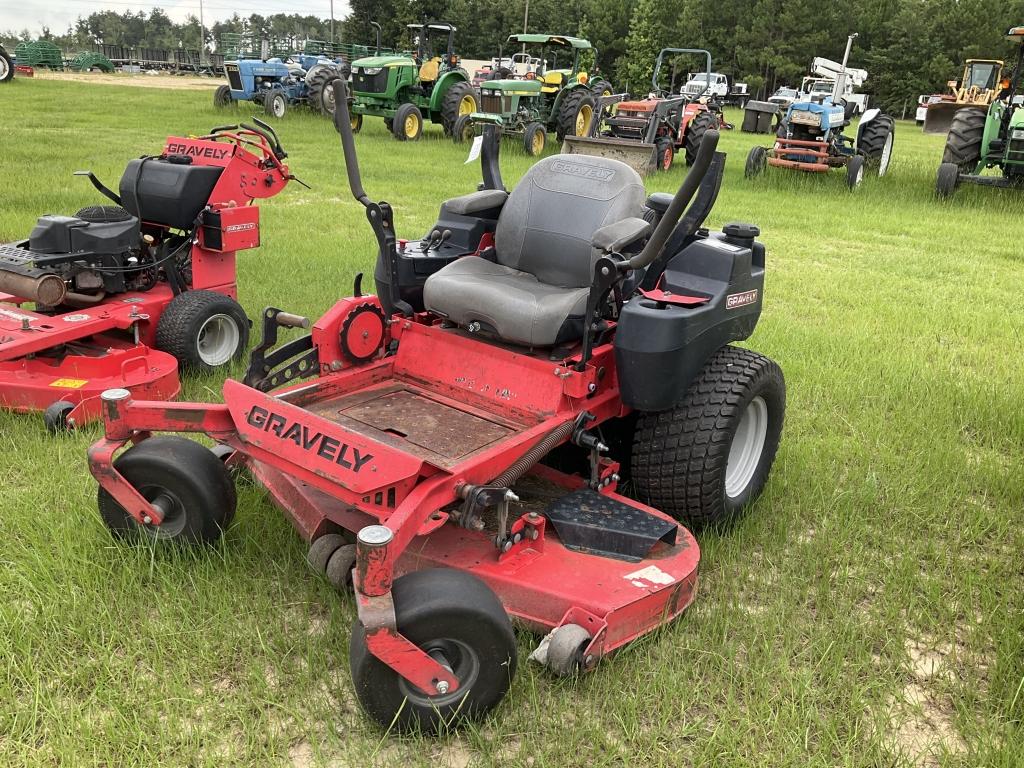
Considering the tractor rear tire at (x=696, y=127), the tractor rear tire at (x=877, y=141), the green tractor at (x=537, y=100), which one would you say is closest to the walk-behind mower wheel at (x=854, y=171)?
the tractor rear tire at (x=877, y=141)

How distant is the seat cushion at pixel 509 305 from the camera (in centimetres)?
292

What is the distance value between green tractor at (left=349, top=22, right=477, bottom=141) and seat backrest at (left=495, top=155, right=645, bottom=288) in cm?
1222

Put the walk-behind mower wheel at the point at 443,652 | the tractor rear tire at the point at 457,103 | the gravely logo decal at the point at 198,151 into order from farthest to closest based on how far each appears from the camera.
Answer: the tractor rear tire at the point at 457,103
the gravely logo decal at the point at 198,151
the walk-behind mower wheel at the point at 443,652

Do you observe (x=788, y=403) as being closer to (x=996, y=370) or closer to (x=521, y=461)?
(x=996, y=370)

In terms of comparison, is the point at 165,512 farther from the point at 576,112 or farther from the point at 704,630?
the point at 576,112

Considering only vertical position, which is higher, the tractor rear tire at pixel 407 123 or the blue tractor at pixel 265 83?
the blue tractor at pixel 265 83

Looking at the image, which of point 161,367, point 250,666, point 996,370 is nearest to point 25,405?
point 161,367

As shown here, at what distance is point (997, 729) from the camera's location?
2.16 meters

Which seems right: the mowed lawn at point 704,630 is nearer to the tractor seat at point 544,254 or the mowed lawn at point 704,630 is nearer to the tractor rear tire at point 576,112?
the tractor seat at point 544,254

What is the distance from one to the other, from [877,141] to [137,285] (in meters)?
11.7

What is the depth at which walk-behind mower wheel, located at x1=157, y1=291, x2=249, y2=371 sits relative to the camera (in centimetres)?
410

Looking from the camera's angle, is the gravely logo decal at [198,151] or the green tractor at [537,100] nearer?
the gravely logo decal at [198,151]

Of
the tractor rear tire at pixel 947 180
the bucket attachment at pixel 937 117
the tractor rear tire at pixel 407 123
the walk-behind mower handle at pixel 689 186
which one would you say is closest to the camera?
the walk-behind mower handle at pixel 689 186

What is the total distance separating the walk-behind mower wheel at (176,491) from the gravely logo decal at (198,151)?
2.43 m
